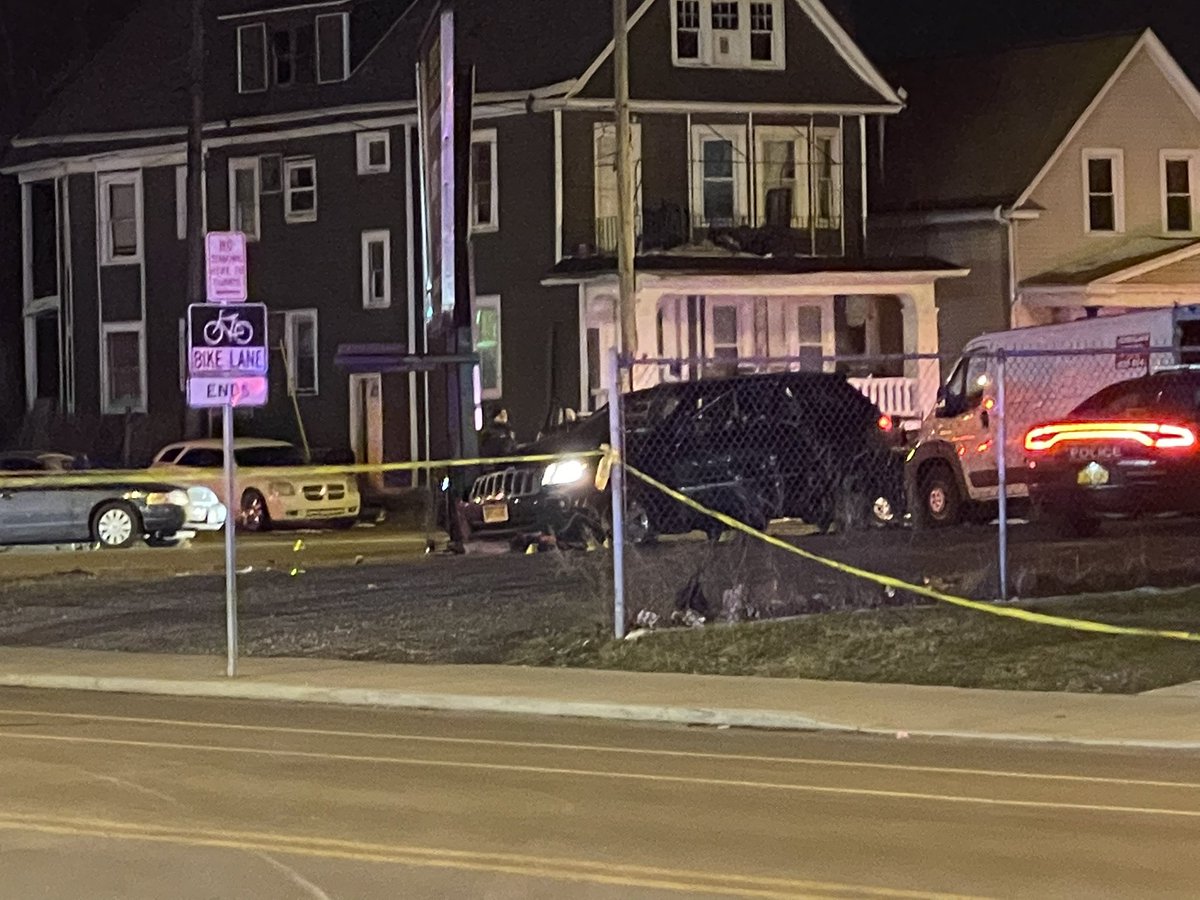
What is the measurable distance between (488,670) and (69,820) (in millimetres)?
6611

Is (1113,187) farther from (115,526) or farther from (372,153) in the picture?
(115,526)

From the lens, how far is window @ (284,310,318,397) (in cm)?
4547

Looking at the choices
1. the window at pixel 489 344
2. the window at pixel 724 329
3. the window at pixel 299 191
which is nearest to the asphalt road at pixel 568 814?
the window at pixel 489 344

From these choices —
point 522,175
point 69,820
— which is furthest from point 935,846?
point 522,175

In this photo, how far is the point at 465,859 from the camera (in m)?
9.59

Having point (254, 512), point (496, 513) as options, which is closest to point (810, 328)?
point (254, 512)

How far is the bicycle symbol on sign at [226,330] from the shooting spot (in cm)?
1706

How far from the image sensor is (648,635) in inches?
698

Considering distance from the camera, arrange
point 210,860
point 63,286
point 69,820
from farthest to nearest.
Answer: point 63,286
point 69,820
point 210,860

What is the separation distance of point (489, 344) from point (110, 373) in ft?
33.4

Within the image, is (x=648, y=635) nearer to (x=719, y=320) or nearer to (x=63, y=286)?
(x=719, y=320)

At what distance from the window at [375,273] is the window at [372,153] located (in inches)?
49.3

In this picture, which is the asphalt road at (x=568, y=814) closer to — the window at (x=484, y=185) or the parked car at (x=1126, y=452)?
the parked car at (x=1126, y=452)

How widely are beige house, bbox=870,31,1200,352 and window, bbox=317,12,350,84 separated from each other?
37.2ft
